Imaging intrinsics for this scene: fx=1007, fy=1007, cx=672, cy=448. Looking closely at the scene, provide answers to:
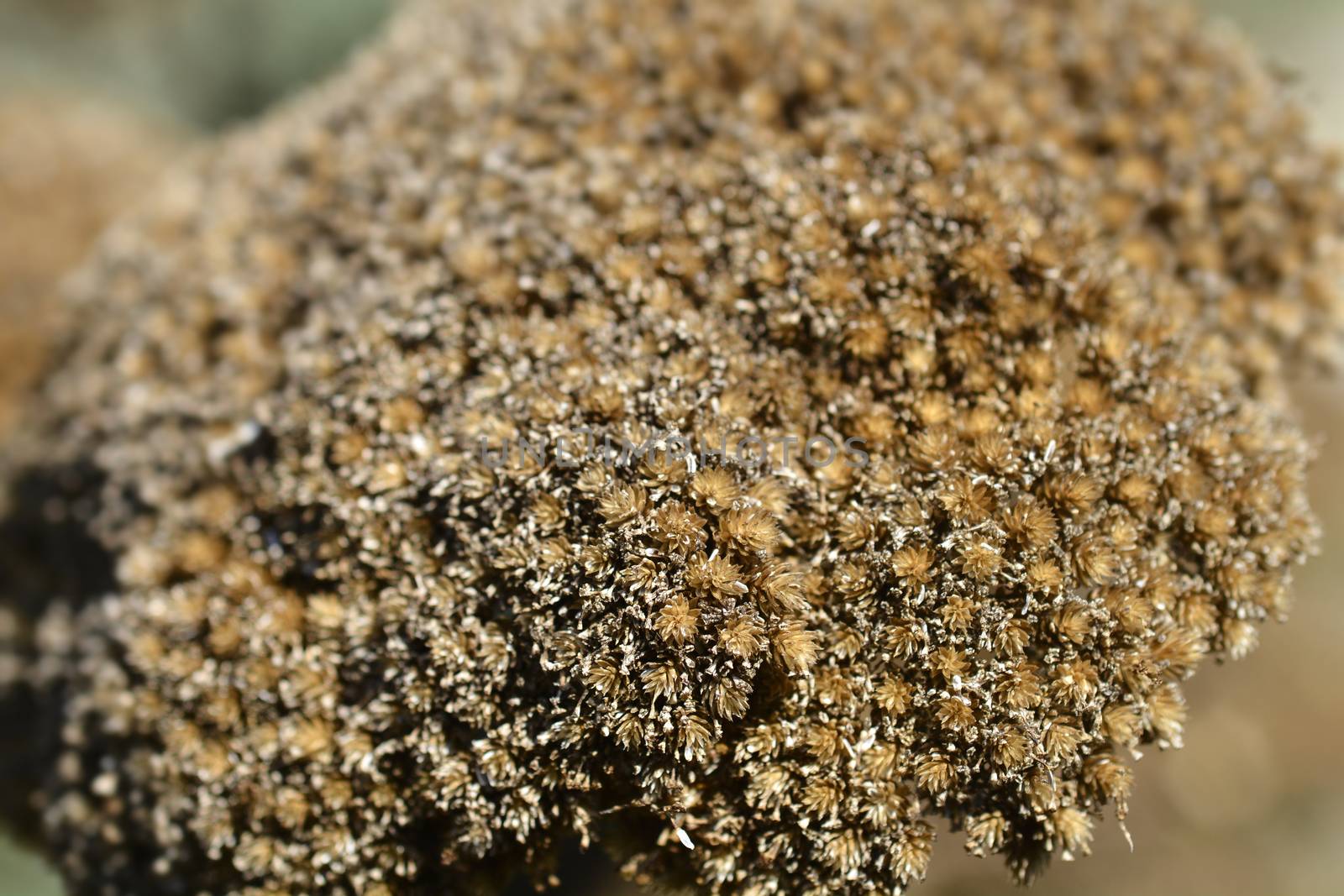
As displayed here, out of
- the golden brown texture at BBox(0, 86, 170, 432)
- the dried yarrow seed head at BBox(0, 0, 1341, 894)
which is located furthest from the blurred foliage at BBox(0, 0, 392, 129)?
the dried yarrow seed head at BBox(0, 0, 1341, 894)

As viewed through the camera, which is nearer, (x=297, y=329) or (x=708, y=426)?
(x=708, y=426)

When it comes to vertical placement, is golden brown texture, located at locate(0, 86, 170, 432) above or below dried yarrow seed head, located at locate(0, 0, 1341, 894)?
below

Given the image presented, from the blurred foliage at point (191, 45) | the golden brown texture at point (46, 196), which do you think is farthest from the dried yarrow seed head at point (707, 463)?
the blurred foliage at point (191, 45)

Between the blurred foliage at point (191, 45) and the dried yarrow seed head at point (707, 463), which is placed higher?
the dried yarrow seed head at point (707, 463)

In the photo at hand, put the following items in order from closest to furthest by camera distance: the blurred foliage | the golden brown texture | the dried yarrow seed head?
the dried yarrow seed head, the golden brown texture, the blurred foliage

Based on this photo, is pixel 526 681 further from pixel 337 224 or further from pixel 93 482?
pixel 93 482

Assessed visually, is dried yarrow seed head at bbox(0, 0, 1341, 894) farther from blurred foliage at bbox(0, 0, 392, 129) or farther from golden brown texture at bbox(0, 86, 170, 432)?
blurred foliage at bbox(0, 0, 392, 129)

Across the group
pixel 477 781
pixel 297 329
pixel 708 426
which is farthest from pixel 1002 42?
pixel 477 781

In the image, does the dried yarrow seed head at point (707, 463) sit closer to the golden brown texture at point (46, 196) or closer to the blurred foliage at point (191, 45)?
the golden brown texture at point (46, 196)
